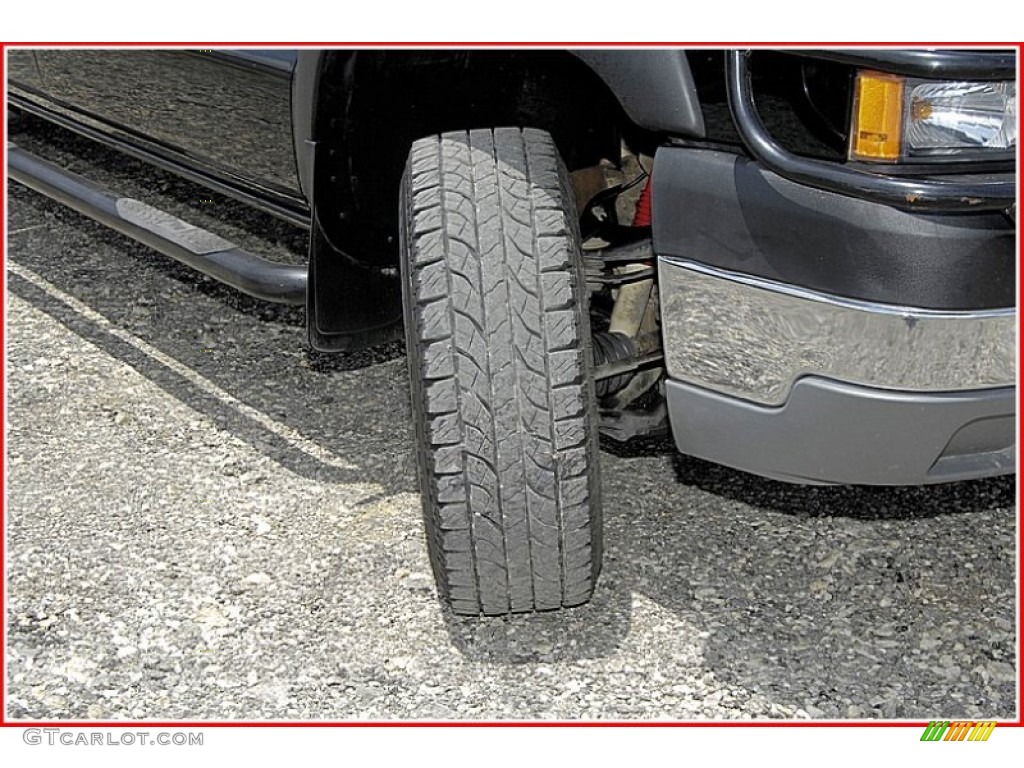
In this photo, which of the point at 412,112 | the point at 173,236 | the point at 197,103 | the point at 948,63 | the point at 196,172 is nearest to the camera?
the point at 948,63

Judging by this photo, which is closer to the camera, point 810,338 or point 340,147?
point 810,338

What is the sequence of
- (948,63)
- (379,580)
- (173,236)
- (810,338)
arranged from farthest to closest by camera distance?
1. (173,236)
2. (379,580)
3. (810,338)
4. (948,63)

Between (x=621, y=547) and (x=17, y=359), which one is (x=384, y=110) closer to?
(x=621, y=547)

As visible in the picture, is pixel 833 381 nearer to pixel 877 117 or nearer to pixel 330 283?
pixel 877 117

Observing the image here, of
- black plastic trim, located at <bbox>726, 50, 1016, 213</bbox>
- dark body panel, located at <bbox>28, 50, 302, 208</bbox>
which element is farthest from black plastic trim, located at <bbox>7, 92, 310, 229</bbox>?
black plastic trim, located at <bbox>726, 50, 1016, 213</bbox>

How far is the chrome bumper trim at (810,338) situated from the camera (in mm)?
1796

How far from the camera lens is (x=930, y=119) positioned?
172 cm

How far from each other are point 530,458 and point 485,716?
0.46 m

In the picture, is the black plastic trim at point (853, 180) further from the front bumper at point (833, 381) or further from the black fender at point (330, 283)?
the black fender at point (330, 283)

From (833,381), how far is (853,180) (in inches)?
12.2

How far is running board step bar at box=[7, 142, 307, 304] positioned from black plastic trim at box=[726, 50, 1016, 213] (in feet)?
3.61

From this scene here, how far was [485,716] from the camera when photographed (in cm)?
219

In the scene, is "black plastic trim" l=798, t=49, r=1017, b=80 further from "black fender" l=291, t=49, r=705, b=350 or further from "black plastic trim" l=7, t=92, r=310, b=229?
"black plastic trim" l=7, t=92, r=310, b=229
